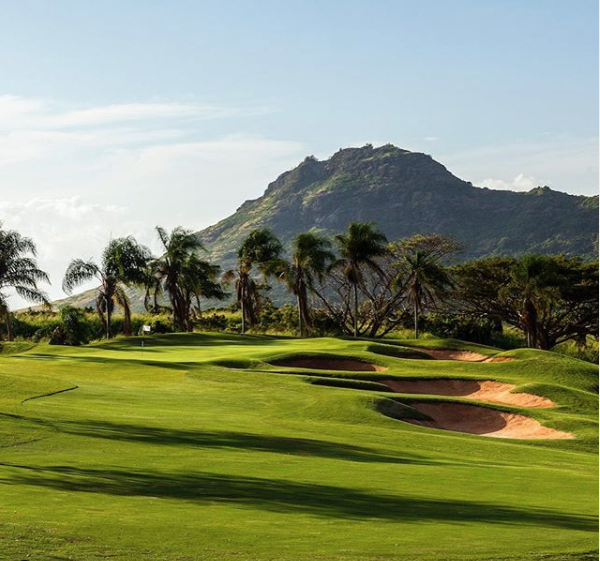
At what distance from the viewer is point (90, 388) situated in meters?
35.3

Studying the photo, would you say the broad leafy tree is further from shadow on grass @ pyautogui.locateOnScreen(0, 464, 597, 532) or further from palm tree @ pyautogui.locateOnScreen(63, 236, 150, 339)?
shadow on grass @ pyautogui.locateOnScreen(0, 464, 597, 532)

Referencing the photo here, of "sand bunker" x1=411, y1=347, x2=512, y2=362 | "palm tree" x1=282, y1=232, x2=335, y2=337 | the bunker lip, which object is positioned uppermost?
"palm tree" x1=282, y1=232, x2=335, y2=337

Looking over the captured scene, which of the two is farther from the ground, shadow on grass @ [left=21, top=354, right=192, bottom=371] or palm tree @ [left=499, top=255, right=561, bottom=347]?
palm tree @ [left=499, top=255, right=561, bottom=347]

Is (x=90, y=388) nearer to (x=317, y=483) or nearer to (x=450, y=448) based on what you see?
(x=450, y=448)

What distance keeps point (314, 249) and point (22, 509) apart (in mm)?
66154

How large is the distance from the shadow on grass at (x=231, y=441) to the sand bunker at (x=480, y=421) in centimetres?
1137

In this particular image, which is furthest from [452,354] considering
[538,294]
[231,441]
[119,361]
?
[231,441]

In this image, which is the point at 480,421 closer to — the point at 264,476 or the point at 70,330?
the point at 264,476

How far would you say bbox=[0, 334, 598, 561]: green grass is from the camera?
1343 centimetres

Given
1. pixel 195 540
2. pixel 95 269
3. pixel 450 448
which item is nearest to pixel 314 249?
pixel 95 269

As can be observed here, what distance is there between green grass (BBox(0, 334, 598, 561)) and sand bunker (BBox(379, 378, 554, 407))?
403 centimetres

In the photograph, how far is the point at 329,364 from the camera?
53.9m

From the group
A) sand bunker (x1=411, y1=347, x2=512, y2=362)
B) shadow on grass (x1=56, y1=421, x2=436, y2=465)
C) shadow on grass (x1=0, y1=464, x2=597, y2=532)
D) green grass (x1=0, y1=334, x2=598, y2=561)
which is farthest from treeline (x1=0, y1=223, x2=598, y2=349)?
shadow on grass (x1=0, y1=464, x2=597, y2=532)

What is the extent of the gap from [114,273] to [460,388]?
34524mm
